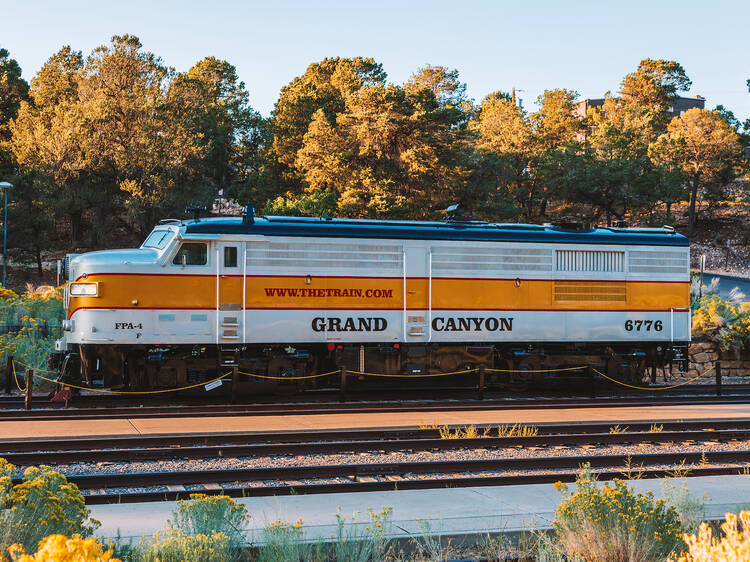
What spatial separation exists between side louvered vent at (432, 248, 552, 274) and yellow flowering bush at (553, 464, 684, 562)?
1110cm

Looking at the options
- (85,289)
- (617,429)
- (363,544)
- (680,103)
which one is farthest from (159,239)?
(680,103)

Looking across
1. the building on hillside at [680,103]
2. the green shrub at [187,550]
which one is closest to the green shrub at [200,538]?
the green shrub at [187,550]

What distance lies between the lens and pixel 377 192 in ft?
142

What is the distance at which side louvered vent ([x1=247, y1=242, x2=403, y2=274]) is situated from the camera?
16391 millimetres

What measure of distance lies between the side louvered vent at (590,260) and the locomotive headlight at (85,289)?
10767 millimetres

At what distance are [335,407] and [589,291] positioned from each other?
23.8 ft

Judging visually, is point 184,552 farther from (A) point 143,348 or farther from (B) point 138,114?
(B) point 138,114

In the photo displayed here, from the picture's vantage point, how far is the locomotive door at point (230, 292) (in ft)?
52.7

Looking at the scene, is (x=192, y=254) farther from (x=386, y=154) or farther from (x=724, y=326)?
(x=386, y=154)

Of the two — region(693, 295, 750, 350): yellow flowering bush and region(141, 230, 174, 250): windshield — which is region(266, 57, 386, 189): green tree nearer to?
region(693, 295, 750, 350): yellow flowering bush

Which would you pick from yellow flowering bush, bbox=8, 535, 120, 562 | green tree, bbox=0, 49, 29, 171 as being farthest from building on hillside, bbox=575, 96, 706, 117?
yellow flowering bush, bbox=8, 535, 120, 562

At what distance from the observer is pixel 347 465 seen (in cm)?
1037

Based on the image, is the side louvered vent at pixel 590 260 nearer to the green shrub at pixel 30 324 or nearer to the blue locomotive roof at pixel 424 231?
the blue locomotive roof at pixel 424 231

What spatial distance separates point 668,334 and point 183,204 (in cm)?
4009
